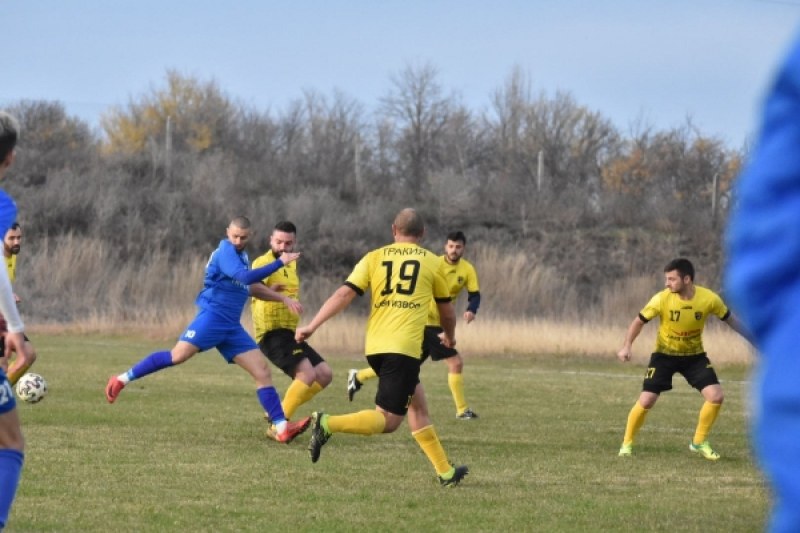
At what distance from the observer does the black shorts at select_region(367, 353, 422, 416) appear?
8.12 m

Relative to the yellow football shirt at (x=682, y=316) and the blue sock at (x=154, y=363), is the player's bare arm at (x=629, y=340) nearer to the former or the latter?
the yellow football shirt at (x=682, y=316)

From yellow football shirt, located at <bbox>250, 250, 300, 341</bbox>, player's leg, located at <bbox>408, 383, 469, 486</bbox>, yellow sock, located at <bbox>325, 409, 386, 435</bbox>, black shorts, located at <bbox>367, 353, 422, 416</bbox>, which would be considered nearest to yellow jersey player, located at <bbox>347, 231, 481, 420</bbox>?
A: yellow football shirt, located at <bbox>250, 250, 300, 341</bbox>

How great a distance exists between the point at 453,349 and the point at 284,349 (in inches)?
95.5

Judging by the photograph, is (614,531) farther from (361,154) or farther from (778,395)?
(361,154)

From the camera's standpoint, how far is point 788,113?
138 centimetres

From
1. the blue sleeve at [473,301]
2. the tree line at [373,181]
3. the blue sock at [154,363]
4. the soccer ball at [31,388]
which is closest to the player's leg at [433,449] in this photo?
the blue sock at [154,363]

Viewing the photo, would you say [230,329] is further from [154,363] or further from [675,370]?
[675,370]

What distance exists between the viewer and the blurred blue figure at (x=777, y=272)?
4.47 ft

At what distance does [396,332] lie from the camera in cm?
821

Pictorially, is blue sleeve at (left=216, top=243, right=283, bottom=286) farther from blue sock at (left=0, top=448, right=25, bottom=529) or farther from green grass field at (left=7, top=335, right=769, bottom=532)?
blue sock at (left=0, top=448, right=25, bottom=529)

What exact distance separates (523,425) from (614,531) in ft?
18.7

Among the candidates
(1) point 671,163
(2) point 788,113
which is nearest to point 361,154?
(1) point 671,163

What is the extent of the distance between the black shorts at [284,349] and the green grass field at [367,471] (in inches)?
26.6

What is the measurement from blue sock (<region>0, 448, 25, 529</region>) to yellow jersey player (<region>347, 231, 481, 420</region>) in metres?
7.52
